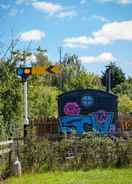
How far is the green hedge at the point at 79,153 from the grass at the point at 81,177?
669mm

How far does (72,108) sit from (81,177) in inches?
390

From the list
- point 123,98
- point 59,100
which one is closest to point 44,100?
point 59,100

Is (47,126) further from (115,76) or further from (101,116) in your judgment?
(115,76)

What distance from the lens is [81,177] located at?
44.2 ft

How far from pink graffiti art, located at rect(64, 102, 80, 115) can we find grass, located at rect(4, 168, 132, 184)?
846 cm

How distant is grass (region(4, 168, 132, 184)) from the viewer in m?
12.6

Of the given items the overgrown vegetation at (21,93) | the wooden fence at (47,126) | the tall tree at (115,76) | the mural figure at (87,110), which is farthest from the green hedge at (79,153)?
the tall tree at (115,76)

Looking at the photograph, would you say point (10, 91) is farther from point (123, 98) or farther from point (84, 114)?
point (123, 98)

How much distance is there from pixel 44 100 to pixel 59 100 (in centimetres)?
1570

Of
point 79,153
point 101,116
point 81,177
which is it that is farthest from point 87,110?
point 81,177

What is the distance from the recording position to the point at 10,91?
21.4m

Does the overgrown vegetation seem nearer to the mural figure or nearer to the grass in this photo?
the mural figure

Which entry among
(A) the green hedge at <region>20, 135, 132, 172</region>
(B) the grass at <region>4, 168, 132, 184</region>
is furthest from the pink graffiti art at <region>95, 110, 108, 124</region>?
(B) the grass at <region>4, 168, 132, 184</region>

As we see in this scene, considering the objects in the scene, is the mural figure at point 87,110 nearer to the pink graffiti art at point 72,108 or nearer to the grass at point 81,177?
the pink graffiti art at point 72,108
